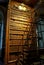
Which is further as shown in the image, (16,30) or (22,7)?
(22,7)

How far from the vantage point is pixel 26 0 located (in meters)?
5.31

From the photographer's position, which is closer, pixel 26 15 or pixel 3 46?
pixel 3 46

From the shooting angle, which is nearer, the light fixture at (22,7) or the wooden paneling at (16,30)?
the wooden paneling at (16,30)

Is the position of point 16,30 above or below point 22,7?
below

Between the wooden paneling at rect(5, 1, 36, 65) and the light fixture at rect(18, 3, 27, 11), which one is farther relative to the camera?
the light fixture at rect(18, 3, 27, 11)

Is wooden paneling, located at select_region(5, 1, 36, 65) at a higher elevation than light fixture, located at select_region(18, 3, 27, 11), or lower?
lower

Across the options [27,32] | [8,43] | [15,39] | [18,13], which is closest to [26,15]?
[18,13]

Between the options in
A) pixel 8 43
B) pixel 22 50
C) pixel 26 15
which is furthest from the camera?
pixel 26 15

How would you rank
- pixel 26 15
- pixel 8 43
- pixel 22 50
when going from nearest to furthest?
pixel 8 43, pixel 22 50, pixel 26 15

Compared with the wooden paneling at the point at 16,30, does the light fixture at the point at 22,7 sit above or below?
above

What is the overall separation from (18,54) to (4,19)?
1607 mm

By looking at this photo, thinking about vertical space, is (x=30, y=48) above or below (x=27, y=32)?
below

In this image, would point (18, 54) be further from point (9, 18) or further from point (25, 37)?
point (9, 18)

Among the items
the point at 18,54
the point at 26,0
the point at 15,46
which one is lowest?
the point at 18,54
